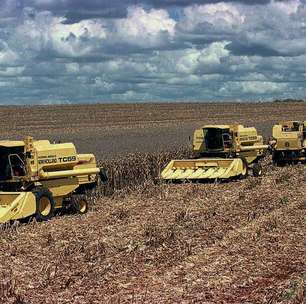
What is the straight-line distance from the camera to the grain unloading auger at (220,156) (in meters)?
19.8

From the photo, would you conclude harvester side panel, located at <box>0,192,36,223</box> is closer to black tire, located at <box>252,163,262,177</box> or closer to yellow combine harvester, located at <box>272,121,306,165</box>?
black tire, located at <box>252,163,262,177</box>

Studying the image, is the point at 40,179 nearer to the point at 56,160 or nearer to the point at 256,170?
the point at 56,160

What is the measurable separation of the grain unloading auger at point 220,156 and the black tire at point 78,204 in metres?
4.87

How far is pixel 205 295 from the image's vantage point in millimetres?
8031

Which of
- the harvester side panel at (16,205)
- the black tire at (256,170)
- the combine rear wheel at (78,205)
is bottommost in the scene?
the black tire at (256,170)

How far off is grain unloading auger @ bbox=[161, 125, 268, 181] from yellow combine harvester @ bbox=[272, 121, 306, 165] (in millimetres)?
545

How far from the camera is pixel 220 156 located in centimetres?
2198

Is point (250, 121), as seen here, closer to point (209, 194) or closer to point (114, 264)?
point (209, 194)

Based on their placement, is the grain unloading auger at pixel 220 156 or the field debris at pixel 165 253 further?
the grain unloading auger at pixel 220 156

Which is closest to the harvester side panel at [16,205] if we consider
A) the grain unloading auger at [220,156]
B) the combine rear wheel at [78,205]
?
the combine rear wheel at [78,205]

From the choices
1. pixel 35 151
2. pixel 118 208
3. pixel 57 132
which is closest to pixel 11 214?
pixel 35 151

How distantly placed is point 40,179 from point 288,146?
1179 centimetres

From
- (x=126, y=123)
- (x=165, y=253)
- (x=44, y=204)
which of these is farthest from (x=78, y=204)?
(x=126, y=123)

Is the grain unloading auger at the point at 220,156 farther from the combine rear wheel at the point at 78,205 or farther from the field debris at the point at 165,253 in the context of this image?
the combine rear wheel at the point at 78,205
